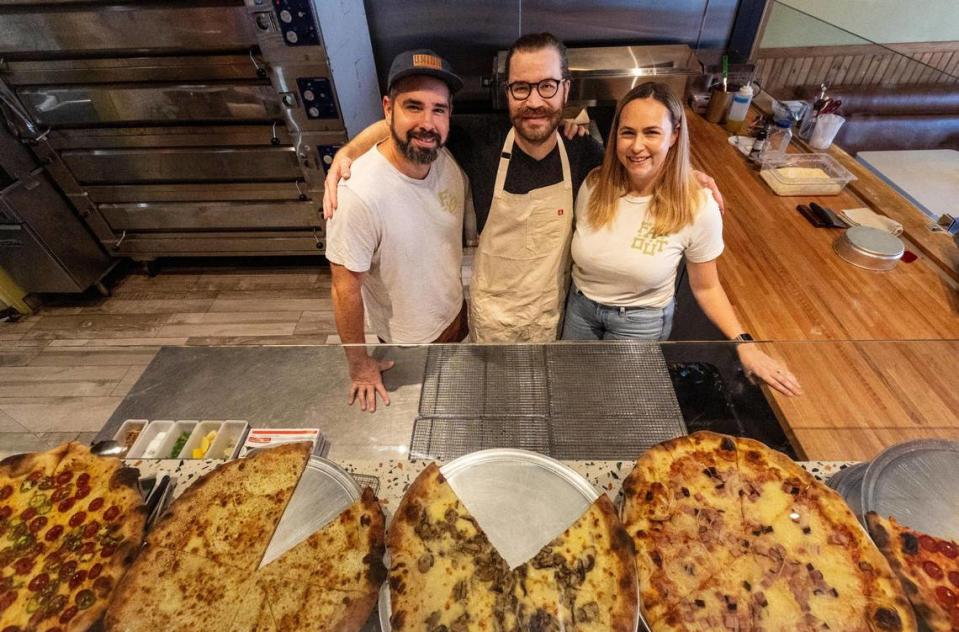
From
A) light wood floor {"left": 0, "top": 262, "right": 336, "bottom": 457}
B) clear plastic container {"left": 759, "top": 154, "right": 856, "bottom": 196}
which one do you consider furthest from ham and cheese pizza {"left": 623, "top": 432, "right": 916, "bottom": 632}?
light wood floor {"left": 0, "top": 262, "right": 336, "bottom": 457}

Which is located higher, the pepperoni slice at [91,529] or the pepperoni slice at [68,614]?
the pepperoni slice at [91,529]

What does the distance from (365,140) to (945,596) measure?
2268 millimetres

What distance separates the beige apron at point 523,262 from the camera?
1.82 metres

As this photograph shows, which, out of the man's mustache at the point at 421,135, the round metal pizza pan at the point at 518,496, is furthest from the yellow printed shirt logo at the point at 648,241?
the round metal pizza pan at the point at 518,496

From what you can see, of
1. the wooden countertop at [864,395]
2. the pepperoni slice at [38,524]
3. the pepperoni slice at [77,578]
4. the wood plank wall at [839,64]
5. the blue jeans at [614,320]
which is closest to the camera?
the pepperoni slice at [77,578]

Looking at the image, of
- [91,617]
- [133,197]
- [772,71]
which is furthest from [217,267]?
[772,71]

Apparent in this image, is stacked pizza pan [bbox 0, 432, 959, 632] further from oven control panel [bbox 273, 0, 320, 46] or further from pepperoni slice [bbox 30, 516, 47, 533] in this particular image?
oven control panel [bbox 273, 0, 320, 46]

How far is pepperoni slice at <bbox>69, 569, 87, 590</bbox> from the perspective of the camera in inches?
37.3

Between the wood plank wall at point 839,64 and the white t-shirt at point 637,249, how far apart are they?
299 cm

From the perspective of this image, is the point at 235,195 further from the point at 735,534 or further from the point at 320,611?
the point at 735,534

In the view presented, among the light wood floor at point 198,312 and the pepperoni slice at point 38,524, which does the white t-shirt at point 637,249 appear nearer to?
the pepperoni slice at point 38,524

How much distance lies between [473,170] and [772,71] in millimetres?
3393

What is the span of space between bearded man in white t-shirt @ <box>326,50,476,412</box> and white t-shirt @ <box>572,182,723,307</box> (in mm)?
570

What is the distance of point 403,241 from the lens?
1740 mm
